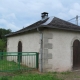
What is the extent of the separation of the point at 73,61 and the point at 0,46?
61.6ft

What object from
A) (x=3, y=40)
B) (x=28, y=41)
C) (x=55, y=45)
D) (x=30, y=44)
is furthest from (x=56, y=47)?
(x=3, y=40)

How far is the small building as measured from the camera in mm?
9234

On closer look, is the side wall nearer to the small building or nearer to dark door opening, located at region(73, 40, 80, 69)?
the small building

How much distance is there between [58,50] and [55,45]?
389 mm

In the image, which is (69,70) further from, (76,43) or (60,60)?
(76,43)

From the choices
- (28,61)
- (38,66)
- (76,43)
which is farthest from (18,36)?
(76,43)

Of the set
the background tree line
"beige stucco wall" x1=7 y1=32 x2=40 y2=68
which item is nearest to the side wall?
"beige stucco wall" x1=7 y1=32 x2=40 y2=68

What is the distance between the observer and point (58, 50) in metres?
9.63

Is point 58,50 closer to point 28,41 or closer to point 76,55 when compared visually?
point 76,55

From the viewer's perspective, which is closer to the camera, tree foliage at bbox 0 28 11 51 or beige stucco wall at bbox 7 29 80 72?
beige stucco wall at bbox 7 29 80 72

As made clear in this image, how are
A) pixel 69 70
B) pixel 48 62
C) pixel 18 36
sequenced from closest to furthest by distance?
pixel 48 62
pixel 69 70
pixel 18 36

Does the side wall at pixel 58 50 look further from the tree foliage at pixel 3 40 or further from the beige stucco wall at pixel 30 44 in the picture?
the tree foliage at pixel 3 40

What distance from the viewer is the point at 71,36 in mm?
10203

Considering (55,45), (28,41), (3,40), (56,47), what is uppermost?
(3,40)
